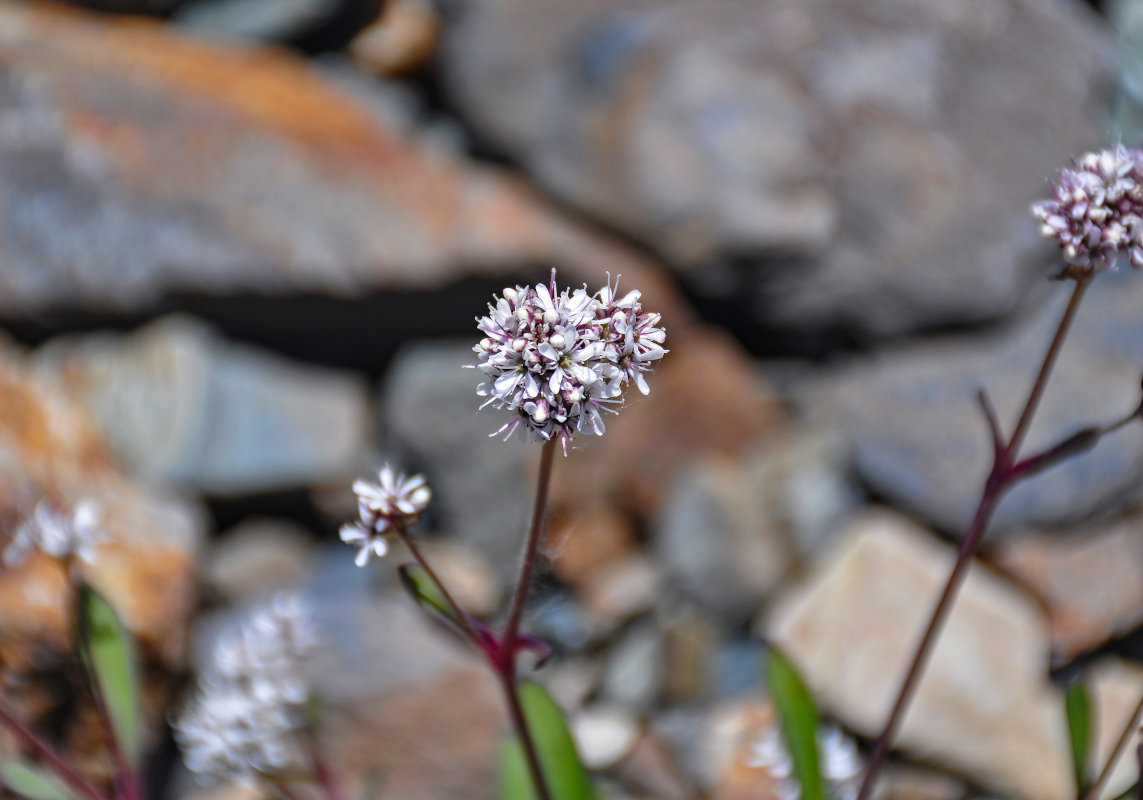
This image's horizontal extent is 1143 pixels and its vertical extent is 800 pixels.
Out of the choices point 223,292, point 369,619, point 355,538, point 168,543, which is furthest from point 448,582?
point 355,538

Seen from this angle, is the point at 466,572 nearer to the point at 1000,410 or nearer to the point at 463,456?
the point at 463,456

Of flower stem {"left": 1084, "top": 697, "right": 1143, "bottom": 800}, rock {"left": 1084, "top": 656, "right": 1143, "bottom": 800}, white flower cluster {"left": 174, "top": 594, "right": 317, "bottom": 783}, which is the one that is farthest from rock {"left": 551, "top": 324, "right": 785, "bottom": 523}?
flower stem {"left": 1084, "top": 697, "right": 1143, "bottom": 800}

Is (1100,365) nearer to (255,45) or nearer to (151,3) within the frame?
(255,45)

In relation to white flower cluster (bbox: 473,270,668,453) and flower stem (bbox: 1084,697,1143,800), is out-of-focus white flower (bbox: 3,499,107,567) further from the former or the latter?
flower stem (bbox: 1084,697,1143,800)

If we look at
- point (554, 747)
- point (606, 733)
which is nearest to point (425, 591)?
point (554, 747)

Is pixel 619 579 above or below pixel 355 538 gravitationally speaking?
above

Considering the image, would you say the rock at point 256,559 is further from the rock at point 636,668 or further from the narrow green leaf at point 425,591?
the narrow green leaf at point 425,591

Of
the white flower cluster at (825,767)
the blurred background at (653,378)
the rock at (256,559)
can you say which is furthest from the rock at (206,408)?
the white flower cluster at (825,767)
